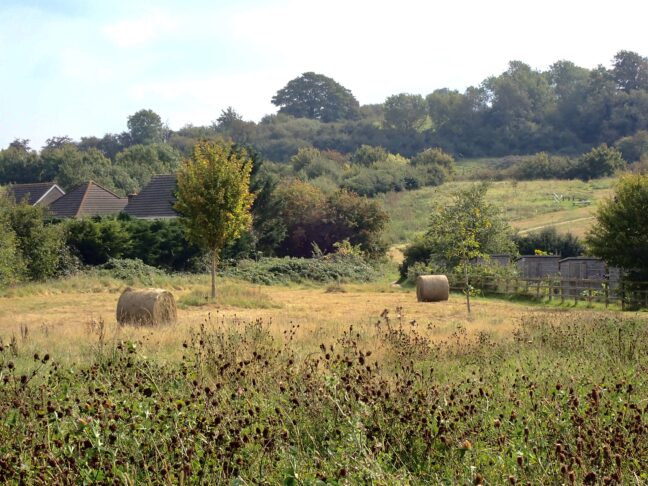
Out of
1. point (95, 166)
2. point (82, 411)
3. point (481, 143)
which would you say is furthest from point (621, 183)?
point (481, 143)

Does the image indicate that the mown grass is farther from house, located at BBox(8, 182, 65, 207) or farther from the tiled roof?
house, located at BBox(8, 182, 65, 207)

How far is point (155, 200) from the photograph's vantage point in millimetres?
45281

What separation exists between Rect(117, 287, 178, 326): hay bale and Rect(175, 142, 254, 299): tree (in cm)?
857

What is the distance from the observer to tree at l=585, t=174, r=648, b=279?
24312mm

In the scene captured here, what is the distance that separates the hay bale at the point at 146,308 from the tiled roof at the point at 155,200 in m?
27.0

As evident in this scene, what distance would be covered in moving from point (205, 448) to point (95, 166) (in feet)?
234

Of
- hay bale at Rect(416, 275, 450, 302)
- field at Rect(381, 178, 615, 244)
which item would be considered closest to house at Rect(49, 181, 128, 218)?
field at Rect(381, 178, 615, 244)

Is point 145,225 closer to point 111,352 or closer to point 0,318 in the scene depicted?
point 0,318

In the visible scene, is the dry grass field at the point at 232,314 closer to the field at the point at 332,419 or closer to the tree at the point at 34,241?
the field at the point at 332,419

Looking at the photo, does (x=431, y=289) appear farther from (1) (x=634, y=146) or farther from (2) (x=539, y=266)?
(1) (x=634, y=146)

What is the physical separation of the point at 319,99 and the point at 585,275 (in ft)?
419

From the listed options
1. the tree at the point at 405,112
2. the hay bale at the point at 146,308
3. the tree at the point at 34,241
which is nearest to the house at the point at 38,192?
the tree at the point at 34,241

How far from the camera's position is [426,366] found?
9891 mm

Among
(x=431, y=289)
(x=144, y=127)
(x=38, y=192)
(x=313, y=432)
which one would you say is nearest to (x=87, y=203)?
(x=38, y=192)
